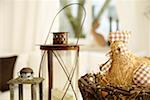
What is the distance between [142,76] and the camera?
2.45 feet

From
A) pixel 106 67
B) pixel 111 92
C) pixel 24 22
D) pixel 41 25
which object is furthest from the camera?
pixel 24 22

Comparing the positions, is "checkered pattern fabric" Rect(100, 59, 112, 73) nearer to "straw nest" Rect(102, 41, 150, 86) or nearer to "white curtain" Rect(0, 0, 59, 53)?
"straw nest" Rect(102, 41, 150, 86)

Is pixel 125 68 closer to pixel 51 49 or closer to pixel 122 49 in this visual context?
pixel 122 49

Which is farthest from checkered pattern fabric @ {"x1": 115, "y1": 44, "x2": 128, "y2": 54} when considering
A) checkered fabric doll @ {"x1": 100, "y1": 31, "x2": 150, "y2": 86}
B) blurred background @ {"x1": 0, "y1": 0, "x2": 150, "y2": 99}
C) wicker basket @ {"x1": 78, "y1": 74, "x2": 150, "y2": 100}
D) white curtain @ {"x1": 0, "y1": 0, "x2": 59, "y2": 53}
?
white curtain @ {"x1": 0, "y1": 0, "x2": 59, "y2": 53}

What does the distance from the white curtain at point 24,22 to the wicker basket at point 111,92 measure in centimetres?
211

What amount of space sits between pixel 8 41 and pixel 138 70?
263 cm

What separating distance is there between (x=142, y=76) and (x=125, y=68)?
0.18 ft

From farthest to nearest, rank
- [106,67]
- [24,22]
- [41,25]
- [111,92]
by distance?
[24,22] → [41,25] → [106,67] → [111,92]

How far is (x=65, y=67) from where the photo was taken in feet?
3.14

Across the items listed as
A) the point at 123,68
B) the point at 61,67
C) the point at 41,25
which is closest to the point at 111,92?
the point at 123,68

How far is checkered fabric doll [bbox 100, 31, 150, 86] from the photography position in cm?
75

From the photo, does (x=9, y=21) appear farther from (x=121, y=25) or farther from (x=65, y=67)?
(x=65, y=67)

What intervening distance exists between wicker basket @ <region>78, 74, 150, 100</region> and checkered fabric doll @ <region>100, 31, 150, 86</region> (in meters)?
0.05

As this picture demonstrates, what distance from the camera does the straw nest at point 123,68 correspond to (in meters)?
0.77
